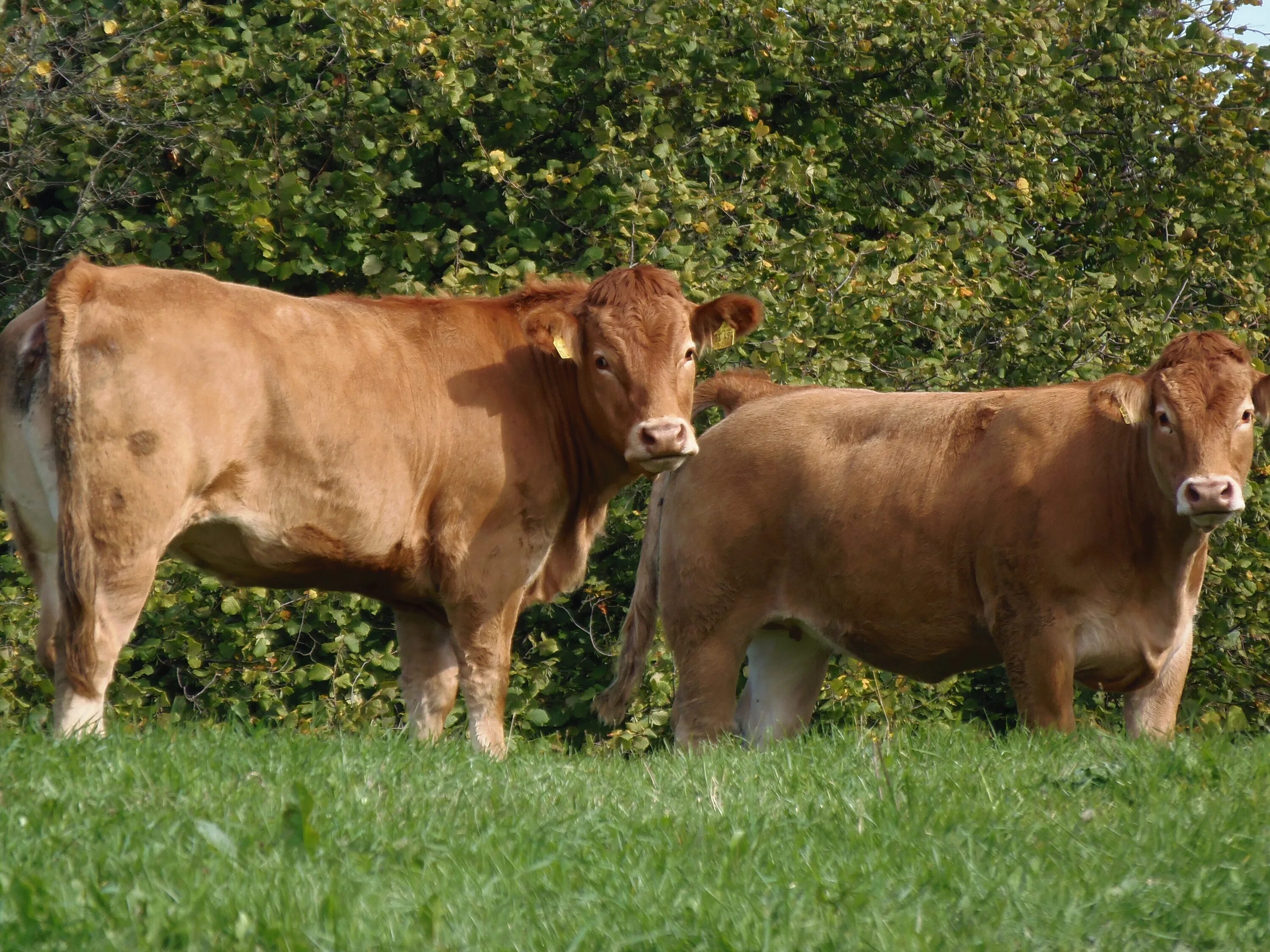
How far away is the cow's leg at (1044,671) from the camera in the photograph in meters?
5.93

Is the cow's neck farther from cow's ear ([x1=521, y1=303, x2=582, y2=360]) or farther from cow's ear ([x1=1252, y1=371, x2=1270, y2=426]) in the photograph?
cow's ear ([x1=1252, y1=371, x2=1270, y2=426])

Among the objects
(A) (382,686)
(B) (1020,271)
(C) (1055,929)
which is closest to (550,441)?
(A) (382,686)

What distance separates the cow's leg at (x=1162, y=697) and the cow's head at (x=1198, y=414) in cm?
81

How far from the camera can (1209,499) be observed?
18.4 ft

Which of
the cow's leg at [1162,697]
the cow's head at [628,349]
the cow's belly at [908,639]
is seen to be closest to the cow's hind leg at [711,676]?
the cow's belly at [908,639]

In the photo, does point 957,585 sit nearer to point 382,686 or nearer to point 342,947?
point 382,686

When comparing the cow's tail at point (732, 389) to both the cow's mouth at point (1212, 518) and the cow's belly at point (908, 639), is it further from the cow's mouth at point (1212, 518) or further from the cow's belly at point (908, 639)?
the cow's mouth at point (1212, 518)

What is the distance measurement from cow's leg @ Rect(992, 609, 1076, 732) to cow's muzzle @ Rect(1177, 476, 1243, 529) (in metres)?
0.70

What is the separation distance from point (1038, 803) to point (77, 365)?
3.27 metres

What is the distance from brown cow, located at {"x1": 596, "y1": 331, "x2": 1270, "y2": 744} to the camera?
599 cm

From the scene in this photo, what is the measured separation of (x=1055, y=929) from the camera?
291 centimetres

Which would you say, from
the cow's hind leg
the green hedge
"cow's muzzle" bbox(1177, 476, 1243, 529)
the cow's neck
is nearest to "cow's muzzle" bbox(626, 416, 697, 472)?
the cow's neck

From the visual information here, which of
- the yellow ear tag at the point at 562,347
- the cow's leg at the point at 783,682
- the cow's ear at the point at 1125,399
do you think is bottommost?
the cow's leg at the point at 783,682

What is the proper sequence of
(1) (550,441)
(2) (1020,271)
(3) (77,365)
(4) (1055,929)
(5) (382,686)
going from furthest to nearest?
1. (2) (1020,271)
2. (5) (382,686)
3. (1) (550,441)
4. (3) (77,365)
5. (4) (1055,929)
